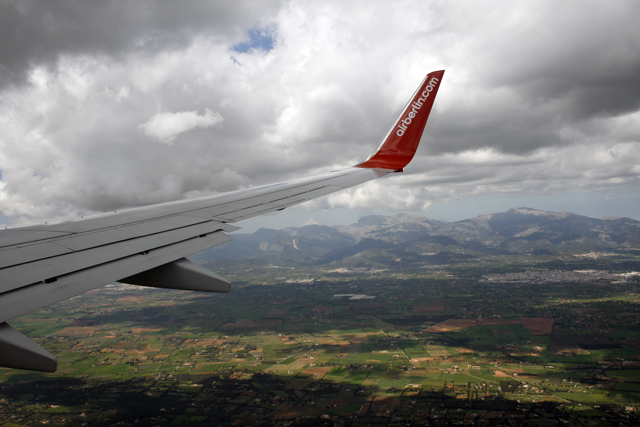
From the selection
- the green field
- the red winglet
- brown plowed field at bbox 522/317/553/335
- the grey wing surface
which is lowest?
brown plowed field at bbox 522/317/553/335

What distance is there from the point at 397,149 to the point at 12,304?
7.08 meters

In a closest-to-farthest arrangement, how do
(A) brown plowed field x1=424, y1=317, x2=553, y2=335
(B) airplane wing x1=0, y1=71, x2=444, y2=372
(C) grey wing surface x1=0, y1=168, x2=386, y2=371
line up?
(C) grey wing surface x1=0, y1=168, x2=386, y2=371, (B) airplane wing x1=0, y1=71, x2=444, y2=372, (A) brown plowed field x1=424, y1=317, x2=553, y2=335

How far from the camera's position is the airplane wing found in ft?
7.38

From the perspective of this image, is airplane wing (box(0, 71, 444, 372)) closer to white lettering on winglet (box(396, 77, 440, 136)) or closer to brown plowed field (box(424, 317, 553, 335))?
white lettering on winglet (box(396, 77, 440, 136))

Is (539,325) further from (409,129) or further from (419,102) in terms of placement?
(419,102)

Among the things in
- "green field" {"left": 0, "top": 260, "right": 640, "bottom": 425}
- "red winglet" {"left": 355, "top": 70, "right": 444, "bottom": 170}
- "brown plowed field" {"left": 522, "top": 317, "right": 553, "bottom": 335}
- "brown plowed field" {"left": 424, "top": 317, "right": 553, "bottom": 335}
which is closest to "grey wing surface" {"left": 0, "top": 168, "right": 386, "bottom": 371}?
"red winglet" {"left": 355, "top": 70, "right": 444, "bottom": 170}

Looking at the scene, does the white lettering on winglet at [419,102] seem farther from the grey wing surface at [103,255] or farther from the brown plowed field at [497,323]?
the brown plowed field at [497,323]

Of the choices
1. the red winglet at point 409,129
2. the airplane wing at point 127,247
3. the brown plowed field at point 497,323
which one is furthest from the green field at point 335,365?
the airplane wing at point 127,247

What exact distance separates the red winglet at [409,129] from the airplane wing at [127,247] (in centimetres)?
2

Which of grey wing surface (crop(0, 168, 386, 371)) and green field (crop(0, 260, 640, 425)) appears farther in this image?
green field (crop(0, 260, 640, 425))

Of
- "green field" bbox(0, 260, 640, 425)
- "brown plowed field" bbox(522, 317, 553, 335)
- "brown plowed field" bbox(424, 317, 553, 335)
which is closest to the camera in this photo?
"green field" bbox(0, 260, 640, 425)

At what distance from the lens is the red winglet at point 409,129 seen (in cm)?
694

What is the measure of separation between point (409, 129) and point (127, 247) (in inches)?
244

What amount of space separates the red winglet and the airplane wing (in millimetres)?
23
